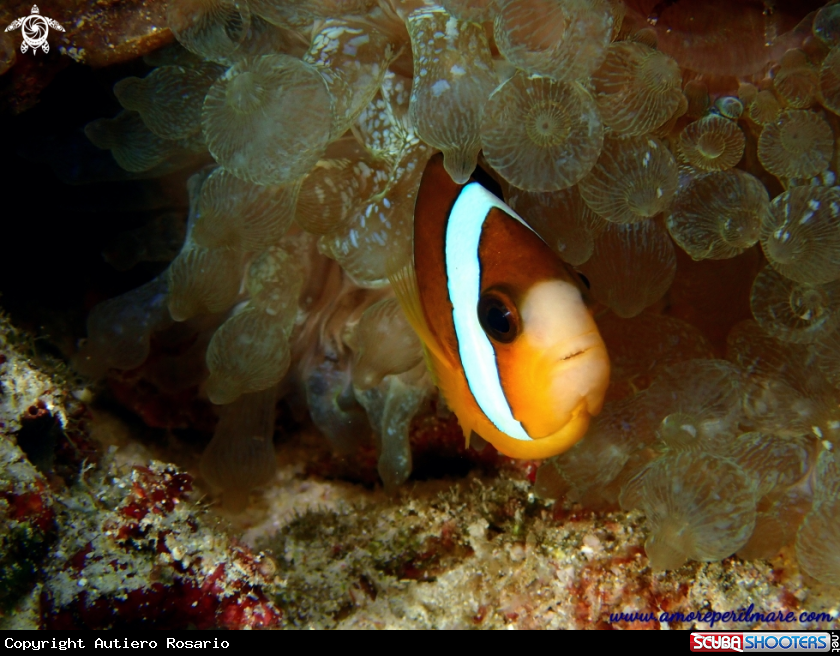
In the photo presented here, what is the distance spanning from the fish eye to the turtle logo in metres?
1.34

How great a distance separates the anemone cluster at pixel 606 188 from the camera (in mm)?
1006

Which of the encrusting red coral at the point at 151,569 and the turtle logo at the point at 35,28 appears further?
the turtle logo at the point at 35,28

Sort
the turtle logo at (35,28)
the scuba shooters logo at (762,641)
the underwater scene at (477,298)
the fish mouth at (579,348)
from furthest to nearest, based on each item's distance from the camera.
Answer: the turtle logo at (35,28) → the scuba shooters logo at (762,641) → the underwater scene at (477,298) → the fish mouth at (579,348)

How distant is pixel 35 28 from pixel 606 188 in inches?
57.3

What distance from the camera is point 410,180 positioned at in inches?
49.6

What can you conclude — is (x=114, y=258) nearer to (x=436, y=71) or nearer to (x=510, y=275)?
(x=436, y=71)

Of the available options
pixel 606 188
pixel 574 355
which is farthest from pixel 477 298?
pixel 606 188

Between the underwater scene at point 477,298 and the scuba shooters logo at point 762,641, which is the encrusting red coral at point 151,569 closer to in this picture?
the underwater scene at point 477,298

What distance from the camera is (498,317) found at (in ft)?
3.12

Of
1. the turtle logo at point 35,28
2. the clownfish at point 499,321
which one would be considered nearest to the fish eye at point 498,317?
the clownfish at point 499,321

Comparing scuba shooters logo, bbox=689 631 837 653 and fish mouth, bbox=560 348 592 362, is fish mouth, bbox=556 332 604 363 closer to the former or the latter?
fish mouth, bbox=560 348 592 362

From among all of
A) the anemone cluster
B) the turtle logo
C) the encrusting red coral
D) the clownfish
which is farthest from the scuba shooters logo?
the turtle logo

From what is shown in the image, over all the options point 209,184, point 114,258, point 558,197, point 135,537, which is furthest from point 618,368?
point 114,258

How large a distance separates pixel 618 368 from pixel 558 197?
469 mm
